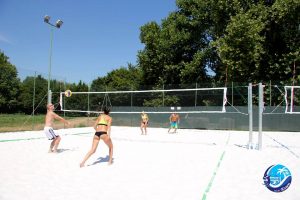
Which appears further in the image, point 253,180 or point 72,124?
point 72,124

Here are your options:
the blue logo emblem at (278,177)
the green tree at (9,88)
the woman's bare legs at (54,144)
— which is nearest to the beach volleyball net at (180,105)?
the green tree at (9,88)

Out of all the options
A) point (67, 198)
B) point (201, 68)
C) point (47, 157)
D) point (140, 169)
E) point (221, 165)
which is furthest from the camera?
point (201, 68)

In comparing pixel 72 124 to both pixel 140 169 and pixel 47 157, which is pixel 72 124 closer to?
pixel 47 157

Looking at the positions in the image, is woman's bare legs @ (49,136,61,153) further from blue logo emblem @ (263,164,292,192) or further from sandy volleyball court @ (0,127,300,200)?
blue logo emblem @ (263,164,292,192)

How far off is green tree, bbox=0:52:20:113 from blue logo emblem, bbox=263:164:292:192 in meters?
23.0

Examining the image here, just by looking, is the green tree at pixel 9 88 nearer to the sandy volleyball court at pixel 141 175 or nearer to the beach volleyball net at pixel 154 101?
the beach volleyball net at pixel 154 101

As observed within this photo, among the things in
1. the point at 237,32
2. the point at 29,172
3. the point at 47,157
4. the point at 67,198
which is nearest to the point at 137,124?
the point at 237,32

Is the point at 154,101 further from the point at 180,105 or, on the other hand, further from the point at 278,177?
the point at 278,177

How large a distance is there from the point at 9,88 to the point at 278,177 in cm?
2774

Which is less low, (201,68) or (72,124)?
(201,68)

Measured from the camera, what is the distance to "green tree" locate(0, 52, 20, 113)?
26.8 metres

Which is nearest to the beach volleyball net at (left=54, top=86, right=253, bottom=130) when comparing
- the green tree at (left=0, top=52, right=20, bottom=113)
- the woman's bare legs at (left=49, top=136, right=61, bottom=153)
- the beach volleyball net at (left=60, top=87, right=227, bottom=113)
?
the beach volleyball net at (left=60, top=87, right=227, bottom=113)

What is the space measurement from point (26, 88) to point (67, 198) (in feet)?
82.6

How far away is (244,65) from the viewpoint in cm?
2673
